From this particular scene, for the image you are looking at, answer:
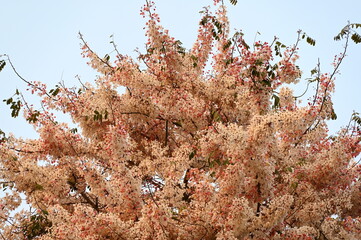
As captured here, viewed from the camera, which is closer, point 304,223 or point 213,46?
point 304,223

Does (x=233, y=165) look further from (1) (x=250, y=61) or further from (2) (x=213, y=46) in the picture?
(2) (x=213, y=46)

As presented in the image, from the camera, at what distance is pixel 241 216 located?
19.2 feet

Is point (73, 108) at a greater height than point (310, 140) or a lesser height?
greater

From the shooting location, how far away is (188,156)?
7.66 meters

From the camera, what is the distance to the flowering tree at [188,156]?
6.22 meters

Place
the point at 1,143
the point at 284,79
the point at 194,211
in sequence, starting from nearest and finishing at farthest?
the point at 194,211, the point at 1,143, the point at 284,79

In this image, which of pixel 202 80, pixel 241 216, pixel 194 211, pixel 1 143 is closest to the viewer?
pixel 241 216

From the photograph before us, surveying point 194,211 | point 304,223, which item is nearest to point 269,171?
point 194,211

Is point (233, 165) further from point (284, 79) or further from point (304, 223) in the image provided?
point (284, 79)

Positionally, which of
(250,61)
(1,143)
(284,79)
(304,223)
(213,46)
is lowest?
(304,223)

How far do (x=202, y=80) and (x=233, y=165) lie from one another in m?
3.67

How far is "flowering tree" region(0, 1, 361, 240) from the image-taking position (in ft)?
20.4

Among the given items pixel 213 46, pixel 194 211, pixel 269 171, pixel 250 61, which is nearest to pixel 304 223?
pixel 269 171

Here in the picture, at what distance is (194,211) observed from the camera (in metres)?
6.25
